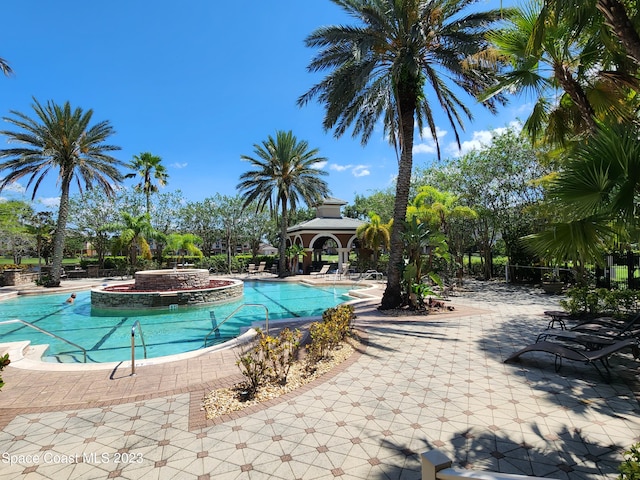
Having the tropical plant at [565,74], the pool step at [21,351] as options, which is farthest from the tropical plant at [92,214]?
the tropical plant at [565,74]

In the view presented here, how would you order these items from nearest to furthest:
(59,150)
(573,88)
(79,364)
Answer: (573,88) → (79,364) → (59,150)

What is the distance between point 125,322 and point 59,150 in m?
14.4

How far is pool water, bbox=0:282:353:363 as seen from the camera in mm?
8945

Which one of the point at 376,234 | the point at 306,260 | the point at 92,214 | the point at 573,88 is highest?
the point at 92,214

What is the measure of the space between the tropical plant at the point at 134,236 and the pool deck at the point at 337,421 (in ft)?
74.4

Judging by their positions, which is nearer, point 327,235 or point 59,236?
point 59,236

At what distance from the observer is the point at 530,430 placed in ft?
13.0

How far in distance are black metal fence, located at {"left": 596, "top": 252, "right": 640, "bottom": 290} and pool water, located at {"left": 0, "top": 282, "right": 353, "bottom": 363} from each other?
11.1 m

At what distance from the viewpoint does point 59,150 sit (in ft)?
66.2

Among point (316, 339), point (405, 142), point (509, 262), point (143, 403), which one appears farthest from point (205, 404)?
point (509, 262)

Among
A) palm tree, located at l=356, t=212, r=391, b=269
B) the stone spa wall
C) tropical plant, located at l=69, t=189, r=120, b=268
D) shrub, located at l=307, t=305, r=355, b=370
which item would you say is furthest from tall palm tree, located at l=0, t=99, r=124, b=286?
shrub, located at l=307, t=305, r=355, b=370

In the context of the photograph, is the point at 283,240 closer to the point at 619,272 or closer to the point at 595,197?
the point at 619,272

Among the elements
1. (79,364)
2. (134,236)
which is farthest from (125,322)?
(134,236)

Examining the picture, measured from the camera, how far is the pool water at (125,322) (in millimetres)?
8945
